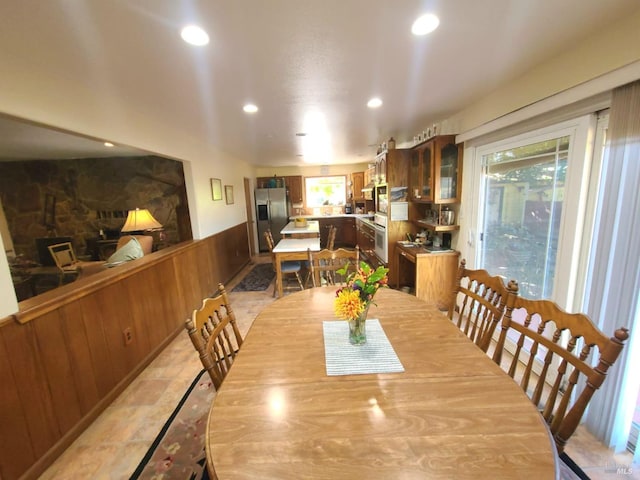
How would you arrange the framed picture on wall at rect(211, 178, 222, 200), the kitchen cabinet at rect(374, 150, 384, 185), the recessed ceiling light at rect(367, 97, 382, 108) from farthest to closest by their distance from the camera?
the framed picture on wall at rect(211, 178, 222, 200)
the kitchen cabinet at rect(374, 150, 384, 185)
the recessed ceiling light at rect(367, 97, 382, 108)

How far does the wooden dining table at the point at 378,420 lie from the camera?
695 millimetres

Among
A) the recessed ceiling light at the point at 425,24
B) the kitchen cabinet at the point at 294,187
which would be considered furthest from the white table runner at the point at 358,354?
the kitchen cabinet at the point at 294,187

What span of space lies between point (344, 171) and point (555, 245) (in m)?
5.70

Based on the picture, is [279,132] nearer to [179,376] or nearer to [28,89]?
[28,89]

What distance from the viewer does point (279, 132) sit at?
336 cm

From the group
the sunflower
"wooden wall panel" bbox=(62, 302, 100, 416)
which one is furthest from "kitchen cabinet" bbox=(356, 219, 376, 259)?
"wooden wall panel" bbox=(62, 302, 100, 416)

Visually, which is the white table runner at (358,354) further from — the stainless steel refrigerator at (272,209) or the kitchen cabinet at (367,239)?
the stainless steel refrigerator at (272,209)

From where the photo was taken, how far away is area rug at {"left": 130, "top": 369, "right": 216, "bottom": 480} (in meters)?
1.42

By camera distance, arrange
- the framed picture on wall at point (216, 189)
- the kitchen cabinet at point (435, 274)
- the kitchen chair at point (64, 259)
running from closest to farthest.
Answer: the kitchen cabinet at point (435, 274), the kitchen chair at point (64, 259), the framed picture on wall at point (216, 189)

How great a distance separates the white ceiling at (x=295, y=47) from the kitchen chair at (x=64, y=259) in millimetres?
1820

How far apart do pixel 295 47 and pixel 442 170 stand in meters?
2.17

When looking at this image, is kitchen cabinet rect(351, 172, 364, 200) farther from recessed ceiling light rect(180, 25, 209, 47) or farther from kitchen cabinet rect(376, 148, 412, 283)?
recessed ceiling light rect(180, 25, 209, 47)

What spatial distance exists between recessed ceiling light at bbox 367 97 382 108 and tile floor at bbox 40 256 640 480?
110 inches

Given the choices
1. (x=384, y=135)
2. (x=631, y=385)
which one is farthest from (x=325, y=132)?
(x=631, y=385)
